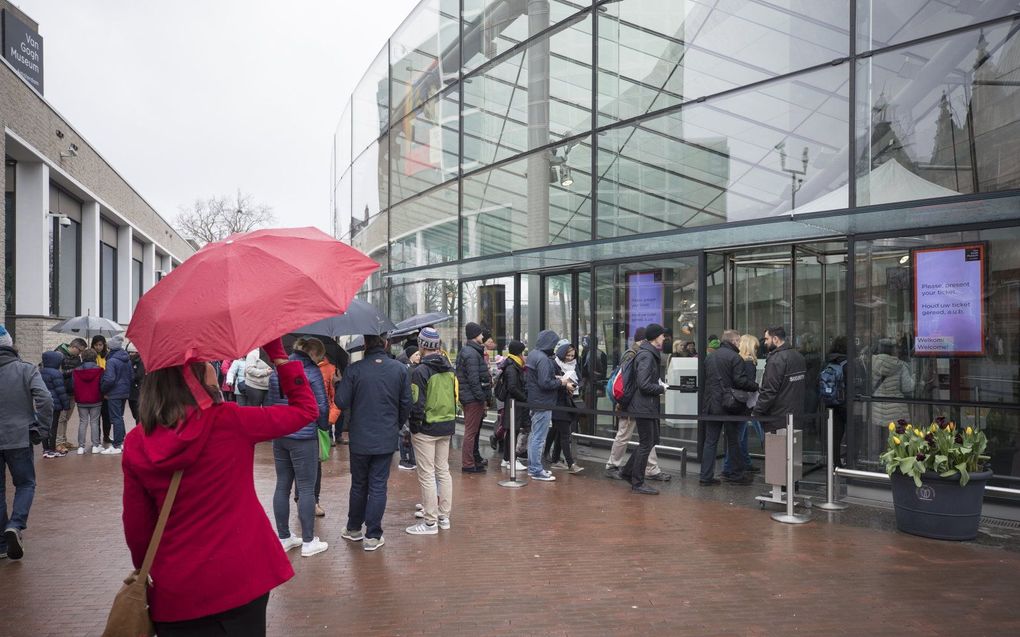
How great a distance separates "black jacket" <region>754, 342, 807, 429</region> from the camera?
8875 millimetres

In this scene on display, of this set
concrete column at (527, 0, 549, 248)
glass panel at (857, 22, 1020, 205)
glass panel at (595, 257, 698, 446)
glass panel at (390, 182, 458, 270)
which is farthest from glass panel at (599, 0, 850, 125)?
glass panel at (390, 182, 458, 270)

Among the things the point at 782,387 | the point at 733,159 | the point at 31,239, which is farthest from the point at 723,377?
the point at 31,239

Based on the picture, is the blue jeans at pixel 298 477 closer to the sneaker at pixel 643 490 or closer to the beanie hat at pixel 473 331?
the beanie hat at pixel 473 331

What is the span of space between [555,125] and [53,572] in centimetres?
1024

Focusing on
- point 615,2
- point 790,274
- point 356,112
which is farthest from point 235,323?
point 356,112

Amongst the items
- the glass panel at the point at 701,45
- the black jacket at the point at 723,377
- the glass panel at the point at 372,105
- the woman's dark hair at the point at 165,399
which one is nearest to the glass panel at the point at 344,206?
the glass panel at the point at 372,105

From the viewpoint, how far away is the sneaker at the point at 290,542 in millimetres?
6740

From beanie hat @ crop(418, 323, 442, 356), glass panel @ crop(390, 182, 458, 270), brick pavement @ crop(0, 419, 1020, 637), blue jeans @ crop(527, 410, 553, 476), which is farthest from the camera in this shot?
glass panel @ crop(390, 182, 458, 270)

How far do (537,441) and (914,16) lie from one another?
6.82 meters

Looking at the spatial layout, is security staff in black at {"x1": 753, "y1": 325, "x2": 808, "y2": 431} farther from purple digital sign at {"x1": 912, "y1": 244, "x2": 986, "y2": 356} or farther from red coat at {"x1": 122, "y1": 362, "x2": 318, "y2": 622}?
red coat at {"x1": 122, "y1": 362, "x2": 318, "y2": 622}

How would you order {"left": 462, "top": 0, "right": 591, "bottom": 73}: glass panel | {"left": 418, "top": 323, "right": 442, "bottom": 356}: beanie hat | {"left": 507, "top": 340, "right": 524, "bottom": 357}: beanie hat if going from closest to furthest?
1. {"left": 418, "top": 323, "right": 442, "bottom": 356}: beanie hat
2. {"left": 507, "top": 340, "right": 524, "bottom": 357}: beanie hat
3. {"left": 462, "top": 0, "right": 591, "bottom": 73}: glass panel

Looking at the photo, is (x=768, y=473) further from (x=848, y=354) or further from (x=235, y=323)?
(x=235, y=323)

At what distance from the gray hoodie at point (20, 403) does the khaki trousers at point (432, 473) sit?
327 centimetres

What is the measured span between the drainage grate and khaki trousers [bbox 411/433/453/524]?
545 cm
